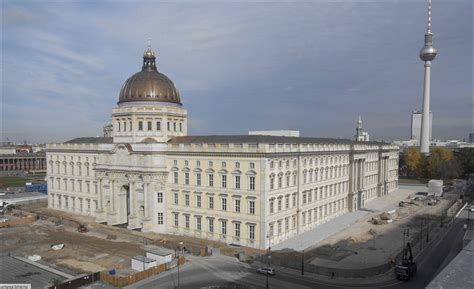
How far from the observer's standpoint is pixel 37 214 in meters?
78.9

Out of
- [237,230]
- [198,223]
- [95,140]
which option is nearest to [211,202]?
[198,223]

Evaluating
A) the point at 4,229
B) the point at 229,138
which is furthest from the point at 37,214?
the point at 229,138

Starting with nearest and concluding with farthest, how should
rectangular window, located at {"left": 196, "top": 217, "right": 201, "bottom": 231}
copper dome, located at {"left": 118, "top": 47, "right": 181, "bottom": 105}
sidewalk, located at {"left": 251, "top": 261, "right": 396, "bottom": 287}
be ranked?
1. sidewalk, located at {"left": 251, "top": 261, "right": 396, "bottom": 287}
2. rectangular window, located at {"left": 196, "top": 217, "right": 201, "bottom": 231}
3. copper dome, located at {"left": 118, "top": 47, "right": 181, "bottom": 105}

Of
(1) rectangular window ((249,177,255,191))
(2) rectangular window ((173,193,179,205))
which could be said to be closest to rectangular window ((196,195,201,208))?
(2) rectangular window ((173,193,179,205))

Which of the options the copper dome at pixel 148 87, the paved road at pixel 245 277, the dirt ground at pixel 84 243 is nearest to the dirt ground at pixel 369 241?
the paved road at pixel 245 277

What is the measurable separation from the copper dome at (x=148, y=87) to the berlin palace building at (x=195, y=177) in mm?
192

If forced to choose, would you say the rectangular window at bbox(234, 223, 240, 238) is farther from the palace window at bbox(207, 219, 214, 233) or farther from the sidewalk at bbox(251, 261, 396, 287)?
the sidewalk at bbox(251, 261, 396, 287)

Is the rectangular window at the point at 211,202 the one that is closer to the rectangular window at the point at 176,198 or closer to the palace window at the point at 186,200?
the palace window at the point at 186,200

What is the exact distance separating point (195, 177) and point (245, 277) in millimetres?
21479

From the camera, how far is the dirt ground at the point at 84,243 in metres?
48.7

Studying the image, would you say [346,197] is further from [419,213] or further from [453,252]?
[453,252]

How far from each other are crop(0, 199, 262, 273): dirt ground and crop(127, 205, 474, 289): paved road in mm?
4950

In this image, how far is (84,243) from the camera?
57594 mm

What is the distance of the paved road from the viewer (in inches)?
1594
